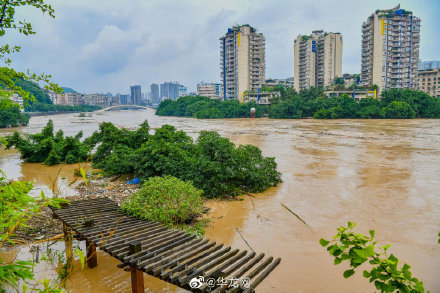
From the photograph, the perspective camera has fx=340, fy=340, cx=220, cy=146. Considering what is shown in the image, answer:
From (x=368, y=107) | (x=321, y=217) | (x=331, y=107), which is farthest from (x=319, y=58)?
(x=321, y=217)

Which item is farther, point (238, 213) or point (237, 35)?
point (237, 35)

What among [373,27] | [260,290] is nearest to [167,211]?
[260,290]

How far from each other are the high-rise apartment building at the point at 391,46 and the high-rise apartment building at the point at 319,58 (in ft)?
36.5

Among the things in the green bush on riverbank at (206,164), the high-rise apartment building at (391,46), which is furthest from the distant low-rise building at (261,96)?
the green bush on riverbank at (206,164)

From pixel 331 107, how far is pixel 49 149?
4369cm

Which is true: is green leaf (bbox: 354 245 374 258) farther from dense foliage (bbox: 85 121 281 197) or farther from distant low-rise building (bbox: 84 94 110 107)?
distant low-rise building (bbox: 84 94 110 107)

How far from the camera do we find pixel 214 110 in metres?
63.2

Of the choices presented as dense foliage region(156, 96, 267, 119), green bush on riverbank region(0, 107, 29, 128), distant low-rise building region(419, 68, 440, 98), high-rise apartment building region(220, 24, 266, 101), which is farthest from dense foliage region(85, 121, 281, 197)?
distant low-rise building region(419, 68, 440, 98)

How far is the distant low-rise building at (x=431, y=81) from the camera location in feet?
254

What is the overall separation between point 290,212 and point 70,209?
544cm

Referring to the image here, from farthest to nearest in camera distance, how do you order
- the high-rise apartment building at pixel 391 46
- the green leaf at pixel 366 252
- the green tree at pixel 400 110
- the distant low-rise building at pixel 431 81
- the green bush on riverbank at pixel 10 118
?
the distant low-rise building at pixel 431 81, the high-rise apartment building at pixel 391 46, the green tree at pixel 400 110, the green bush on riverbank at pixel 10 118, the green leaf at pixel 366 252

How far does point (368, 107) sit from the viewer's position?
4925 centimetres

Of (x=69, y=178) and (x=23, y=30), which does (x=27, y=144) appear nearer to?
(x=69, y=178)

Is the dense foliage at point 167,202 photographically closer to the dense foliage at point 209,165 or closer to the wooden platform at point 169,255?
the wooden platform at point 169,255
